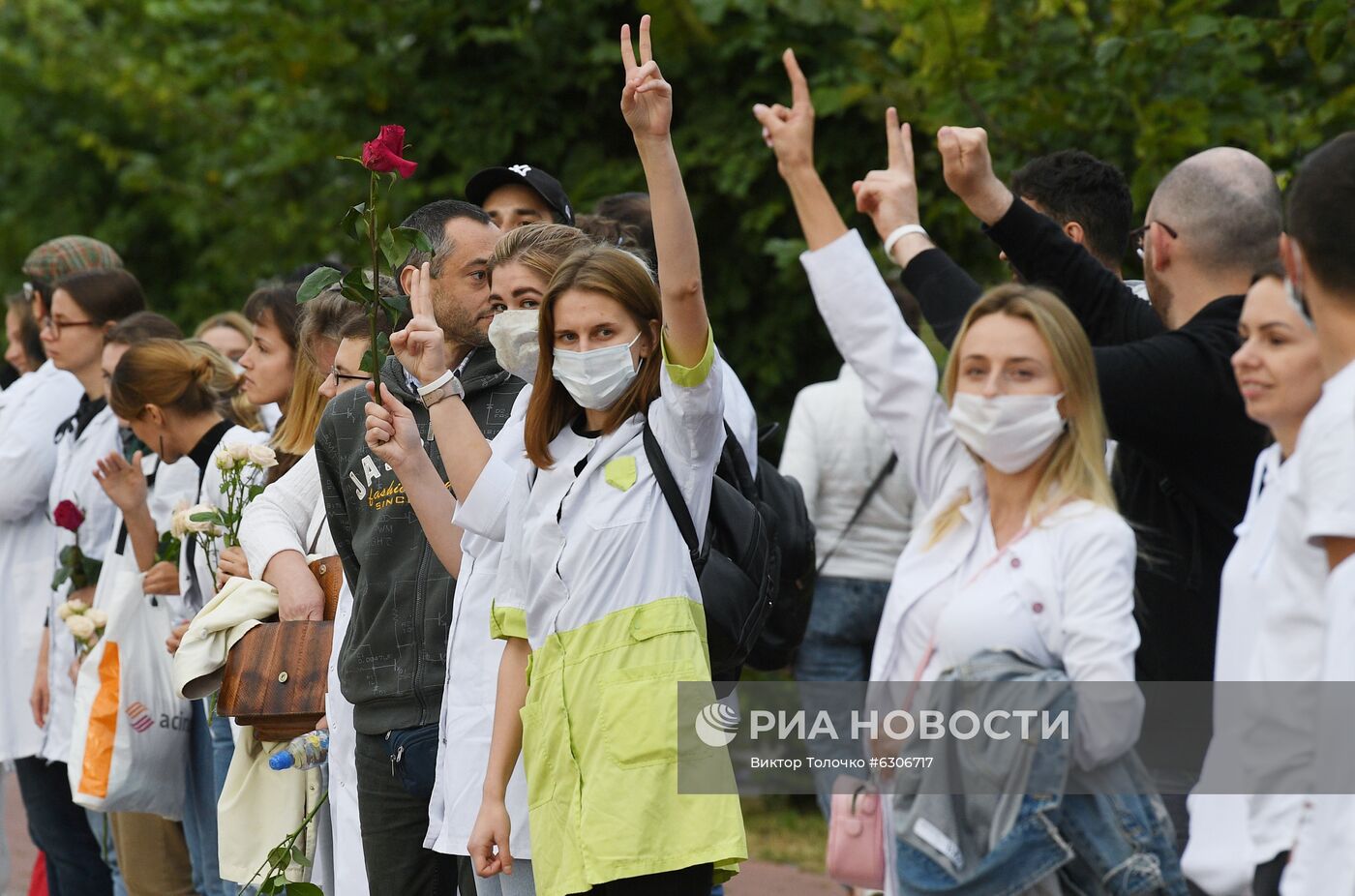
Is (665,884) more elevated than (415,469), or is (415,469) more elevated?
(415,469)

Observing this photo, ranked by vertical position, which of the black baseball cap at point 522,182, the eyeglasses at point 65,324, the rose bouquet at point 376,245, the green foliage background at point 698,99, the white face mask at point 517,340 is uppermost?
the green foliage background at point 698,99

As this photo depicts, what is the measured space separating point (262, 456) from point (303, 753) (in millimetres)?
883

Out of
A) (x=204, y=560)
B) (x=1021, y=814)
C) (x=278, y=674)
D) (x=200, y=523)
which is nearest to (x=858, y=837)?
(x=1021, y=814)

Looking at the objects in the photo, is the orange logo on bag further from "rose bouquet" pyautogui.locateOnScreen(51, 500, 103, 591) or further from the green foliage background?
the green foliage background

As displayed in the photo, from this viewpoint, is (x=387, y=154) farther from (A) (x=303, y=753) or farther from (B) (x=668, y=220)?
(A) (x=303, y=753)

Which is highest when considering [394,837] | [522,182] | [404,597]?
[522,182]

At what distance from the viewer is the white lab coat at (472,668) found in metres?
4.00

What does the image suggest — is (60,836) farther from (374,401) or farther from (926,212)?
(926,212)

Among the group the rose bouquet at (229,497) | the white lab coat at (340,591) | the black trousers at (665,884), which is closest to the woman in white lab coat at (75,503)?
the rose bouquet at (229,497)

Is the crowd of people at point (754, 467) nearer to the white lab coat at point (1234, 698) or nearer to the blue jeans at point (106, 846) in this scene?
the white lab coat at point (1234, 698)

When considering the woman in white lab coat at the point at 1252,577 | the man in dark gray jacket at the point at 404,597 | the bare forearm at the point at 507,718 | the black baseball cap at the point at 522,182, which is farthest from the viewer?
the black baseball cap at the point at 522,182

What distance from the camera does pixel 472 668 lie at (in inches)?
162

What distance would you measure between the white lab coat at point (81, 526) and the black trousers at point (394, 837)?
8.43ft

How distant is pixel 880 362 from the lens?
329 cm
